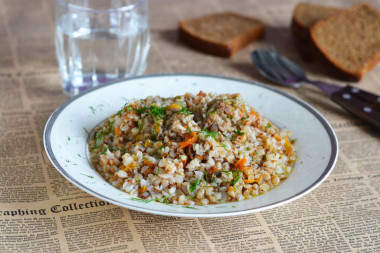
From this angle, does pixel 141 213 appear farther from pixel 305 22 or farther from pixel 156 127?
pixel 305 22

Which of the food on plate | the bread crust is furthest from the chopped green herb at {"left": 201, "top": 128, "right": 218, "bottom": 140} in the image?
the bread crust

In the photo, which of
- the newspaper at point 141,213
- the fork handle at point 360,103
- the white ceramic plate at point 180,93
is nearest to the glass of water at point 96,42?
the newspaper at point 141,213

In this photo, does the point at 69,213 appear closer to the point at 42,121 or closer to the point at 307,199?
the point at 42,121

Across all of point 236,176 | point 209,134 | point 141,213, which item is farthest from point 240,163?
point 141,213

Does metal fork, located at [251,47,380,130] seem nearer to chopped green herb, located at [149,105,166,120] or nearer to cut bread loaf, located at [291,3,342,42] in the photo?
cut bread loaf, located at [291,3,342,42]

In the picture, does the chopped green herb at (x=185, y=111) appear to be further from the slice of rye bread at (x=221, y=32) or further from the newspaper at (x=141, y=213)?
the slice of rye bread at (x=221, y=32)
